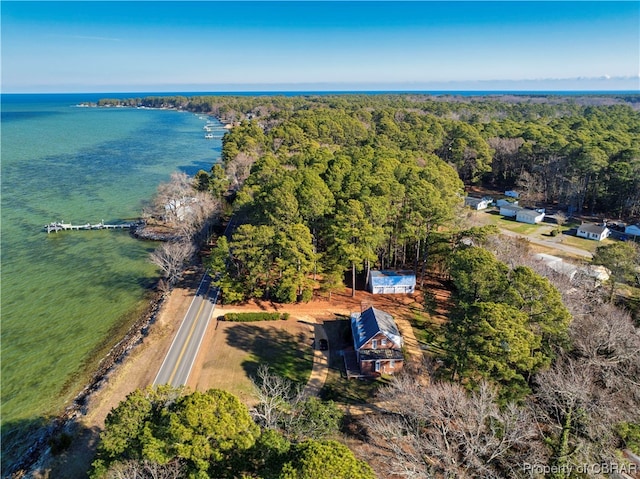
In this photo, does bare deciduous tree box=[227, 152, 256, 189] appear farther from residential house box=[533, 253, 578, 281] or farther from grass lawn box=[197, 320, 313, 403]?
residential house box=[533, 253, 578, 281]

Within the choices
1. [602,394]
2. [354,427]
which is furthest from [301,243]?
[602,394]

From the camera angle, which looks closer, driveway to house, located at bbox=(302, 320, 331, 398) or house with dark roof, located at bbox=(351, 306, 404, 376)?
driveway to house, located at bbox=(302, 320, 331, 398)

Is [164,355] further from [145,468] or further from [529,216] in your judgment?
[529,216]

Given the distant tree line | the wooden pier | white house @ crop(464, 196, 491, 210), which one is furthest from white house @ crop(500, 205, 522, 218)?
the wooden pier

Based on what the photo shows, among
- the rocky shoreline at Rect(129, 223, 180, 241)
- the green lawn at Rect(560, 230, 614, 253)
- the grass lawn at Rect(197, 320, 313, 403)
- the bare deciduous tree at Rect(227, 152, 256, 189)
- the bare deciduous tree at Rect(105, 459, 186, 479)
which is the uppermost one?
the bare deciduous tree at Rect(227, 152, 256, 189)

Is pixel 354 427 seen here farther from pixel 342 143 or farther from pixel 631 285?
pixel 342 143

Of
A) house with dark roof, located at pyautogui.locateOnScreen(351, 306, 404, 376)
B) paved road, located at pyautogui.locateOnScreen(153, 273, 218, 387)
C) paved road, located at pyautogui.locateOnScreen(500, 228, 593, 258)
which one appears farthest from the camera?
paved road, located at pyautogui.locateOnScreen(500, 228, 593, 258)

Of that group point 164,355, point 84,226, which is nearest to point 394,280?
point 164,355
